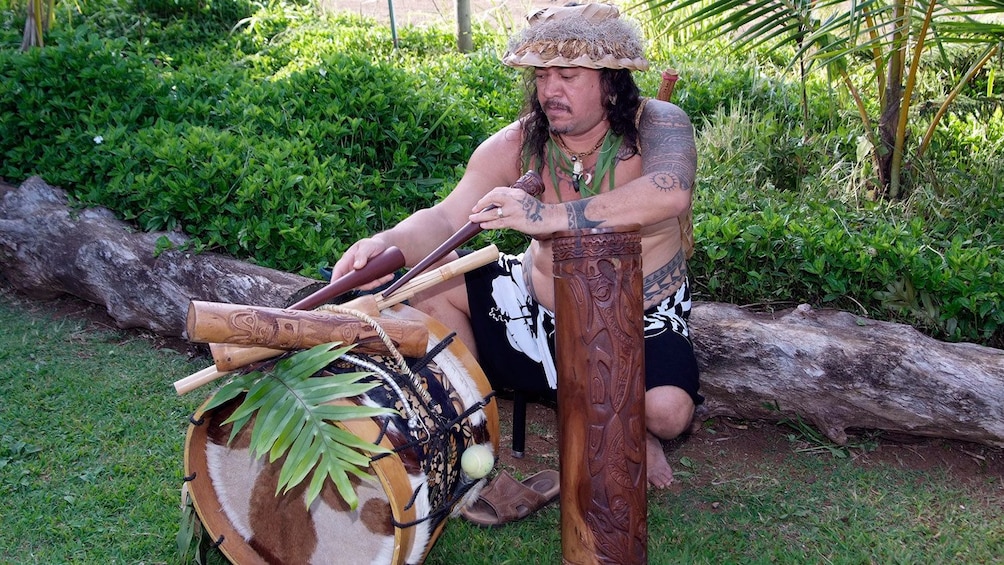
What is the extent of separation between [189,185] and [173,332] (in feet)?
2.24

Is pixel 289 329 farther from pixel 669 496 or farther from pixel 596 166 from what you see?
pixel 669 496

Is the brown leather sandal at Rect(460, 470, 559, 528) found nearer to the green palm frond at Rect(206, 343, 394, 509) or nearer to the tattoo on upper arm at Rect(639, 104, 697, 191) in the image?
the green palm frond at Rect(206, 343, 394, 509)

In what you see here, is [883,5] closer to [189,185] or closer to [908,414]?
[908,414]

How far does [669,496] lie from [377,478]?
122 cm

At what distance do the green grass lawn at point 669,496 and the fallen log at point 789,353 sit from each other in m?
0.16

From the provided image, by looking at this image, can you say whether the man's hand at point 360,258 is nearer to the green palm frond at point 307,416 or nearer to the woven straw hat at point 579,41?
the green palm frond at point 307,416

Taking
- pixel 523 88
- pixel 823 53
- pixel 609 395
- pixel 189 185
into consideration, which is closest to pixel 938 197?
pixel 823 53

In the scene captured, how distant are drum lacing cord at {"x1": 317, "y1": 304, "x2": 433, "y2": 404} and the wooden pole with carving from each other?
374 mm

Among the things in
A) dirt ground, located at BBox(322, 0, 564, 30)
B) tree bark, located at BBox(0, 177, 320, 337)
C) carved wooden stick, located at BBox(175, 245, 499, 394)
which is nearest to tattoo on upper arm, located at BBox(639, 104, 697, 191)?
carved wooden stick, located at BBox(175, 245, 499, 394)

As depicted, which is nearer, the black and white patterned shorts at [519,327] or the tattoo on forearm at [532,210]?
the tattoo on forearm at [532,210]

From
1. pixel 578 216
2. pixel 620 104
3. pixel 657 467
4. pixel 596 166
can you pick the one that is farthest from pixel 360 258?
pixel 657 467

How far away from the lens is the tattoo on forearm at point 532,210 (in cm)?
262

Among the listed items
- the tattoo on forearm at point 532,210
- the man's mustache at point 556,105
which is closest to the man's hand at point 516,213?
the tattoo on forearm at point 532,210

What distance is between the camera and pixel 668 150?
2900 mm
